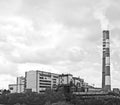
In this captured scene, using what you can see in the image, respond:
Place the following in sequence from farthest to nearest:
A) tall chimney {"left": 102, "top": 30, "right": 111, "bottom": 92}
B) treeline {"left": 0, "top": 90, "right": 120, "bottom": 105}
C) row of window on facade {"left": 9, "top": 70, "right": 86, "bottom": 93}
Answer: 1. row of window on facade {"left": 9, "top": 70, "right": 86, "bottom": 93}
2. tall chimney {"left": 102, "top": 30, "right": 111, "bottom": 92}
3. treeline {"left": 0, "top": 90, "right": 120, "bottom": 105}

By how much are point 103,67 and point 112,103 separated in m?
46.8

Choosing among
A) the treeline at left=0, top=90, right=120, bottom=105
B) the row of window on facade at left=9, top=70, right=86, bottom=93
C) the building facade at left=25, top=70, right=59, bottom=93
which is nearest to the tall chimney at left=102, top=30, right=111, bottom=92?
the treeline at left=0, top=90, right=120, bottom=105

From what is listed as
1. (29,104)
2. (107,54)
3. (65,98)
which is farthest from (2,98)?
(107,54)

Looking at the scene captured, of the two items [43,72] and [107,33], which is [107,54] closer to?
[107,33]

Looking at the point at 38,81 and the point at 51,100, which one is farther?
the point at 38,81

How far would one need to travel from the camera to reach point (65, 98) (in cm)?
13350

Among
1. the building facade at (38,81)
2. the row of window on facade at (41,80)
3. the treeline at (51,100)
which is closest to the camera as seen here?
the treeline at (51,100)

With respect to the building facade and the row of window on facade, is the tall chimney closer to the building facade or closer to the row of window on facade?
the row of window on facade

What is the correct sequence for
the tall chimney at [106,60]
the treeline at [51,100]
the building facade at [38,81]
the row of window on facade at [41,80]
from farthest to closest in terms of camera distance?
the row of window on facade at [41,80] < the building facade at [38,81] < the tall chimney at [106,60] < the treeline at [51,100]

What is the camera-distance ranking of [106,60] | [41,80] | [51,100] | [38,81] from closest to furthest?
[51,100] → [106,60] → [38,81] → [41,80]

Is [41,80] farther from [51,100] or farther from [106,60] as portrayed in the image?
[51,100]

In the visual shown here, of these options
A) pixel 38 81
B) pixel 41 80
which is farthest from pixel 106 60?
pixel 41 80

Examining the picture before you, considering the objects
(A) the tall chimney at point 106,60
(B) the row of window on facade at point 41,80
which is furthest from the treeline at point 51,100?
(B) the row of window on facade at point 41,80

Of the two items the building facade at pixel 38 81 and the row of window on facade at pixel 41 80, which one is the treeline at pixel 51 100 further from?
the row of window on facade at pixel 41 80
